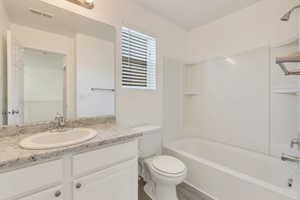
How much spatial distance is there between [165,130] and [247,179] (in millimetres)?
1253

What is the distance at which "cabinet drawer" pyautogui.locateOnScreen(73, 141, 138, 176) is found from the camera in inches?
36.8

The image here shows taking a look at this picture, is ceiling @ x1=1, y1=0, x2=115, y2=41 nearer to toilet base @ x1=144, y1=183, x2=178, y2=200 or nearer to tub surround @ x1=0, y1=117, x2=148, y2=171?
tub surround @ x1=0, y1=117, x2=148, y2=171

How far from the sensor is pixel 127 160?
1.19 meters

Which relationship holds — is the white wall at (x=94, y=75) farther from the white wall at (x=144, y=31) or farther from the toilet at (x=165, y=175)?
the toilet at (x=165, y=175)

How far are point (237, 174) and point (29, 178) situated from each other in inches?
64.4

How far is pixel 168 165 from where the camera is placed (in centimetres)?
167

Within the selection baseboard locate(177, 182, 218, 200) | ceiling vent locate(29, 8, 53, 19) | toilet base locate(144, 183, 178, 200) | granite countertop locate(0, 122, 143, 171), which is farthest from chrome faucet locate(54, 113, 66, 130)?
baseboard locate(177, 182, 218, 200)

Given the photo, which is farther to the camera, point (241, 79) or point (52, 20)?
point (241, 79)

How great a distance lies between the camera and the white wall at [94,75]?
1515 millimetres

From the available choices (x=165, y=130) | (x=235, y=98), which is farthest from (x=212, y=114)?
(x=165, y=130)

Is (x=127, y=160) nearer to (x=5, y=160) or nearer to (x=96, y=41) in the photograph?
(x=5, y=160)

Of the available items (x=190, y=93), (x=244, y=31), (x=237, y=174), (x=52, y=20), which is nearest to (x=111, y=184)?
(x=237, y=174)

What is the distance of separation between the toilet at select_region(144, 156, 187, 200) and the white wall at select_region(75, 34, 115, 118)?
Result: 2.46ft

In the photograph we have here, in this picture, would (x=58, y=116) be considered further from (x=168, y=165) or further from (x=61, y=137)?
(x=168, y=165)
